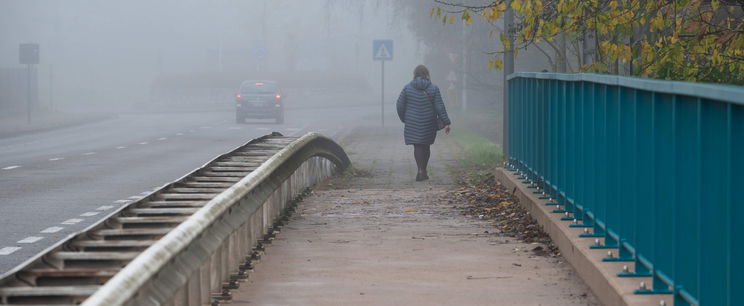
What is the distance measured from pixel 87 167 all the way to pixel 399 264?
50.1 feet

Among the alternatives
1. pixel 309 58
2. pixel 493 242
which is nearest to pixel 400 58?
Answer: pixel 309 58

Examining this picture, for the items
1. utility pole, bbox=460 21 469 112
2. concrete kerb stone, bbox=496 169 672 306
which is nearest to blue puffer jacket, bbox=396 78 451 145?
concrete kerb stone, bbox=496 169 672 306

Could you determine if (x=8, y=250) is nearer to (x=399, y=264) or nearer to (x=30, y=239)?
(x=30, y=239)

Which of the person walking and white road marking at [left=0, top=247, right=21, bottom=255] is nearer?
white road marking at [left=0, top=247, right=21, bottom=255]

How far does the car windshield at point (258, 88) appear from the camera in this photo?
50781 mm

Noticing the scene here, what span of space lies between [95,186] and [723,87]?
48.1ft

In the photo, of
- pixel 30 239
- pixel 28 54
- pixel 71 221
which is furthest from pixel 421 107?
pixel 28 54

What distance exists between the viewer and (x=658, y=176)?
665 cm

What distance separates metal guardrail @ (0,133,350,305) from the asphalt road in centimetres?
200

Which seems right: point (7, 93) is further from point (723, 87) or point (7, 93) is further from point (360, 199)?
point (723, 87)

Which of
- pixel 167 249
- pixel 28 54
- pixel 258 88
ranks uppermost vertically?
pixel 28 54

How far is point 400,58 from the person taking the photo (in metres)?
136

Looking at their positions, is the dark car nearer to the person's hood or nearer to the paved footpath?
the person's hood

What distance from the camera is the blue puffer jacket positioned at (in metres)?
18.5
